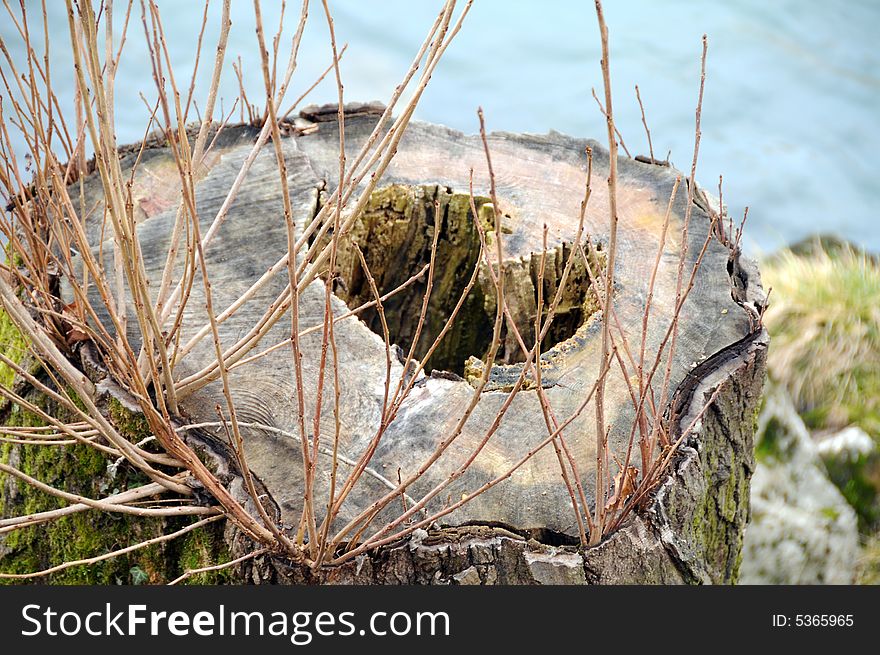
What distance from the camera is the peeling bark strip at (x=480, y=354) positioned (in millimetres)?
1364

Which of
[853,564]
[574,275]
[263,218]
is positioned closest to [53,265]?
[263,218]

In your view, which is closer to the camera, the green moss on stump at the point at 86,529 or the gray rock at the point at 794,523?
the green moss on stump at the point at 86,529

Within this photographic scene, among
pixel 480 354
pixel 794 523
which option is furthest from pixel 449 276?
pixel 794 523

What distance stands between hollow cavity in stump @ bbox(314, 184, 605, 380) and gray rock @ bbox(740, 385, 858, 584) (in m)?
1.07

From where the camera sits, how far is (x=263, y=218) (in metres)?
1.90

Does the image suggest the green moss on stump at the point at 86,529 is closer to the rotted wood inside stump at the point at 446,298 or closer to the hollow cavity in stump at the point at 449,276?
the rotted wood inside stump at the point at 446,298

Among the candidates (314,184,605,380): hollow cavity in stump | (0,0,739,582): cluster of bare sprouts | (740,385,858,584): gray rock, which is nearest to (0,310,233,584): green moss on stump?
(0,0,739,582): cluster of bare sprouts

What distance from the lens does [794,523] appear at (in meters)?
2.71

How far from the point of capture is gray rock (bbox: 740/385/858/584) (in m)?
2.71

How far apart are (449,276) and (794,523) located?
4.40ft

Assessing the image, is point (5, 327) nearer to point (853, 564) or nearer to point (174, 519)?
point (174, 519)

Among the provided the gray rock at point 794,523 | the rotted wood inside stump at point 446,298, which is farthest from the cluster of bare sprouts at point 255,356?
the gray rock at point 794,523

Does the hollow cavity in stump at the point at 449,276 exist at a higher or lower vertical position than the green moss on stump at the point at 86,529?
higher

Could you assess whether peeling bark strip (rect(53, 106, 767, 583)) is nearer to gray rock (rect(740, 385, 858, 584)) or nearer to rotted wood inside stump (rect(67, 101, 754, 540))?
rotted wood inside stump (rect(67, 101, 754, 540))
